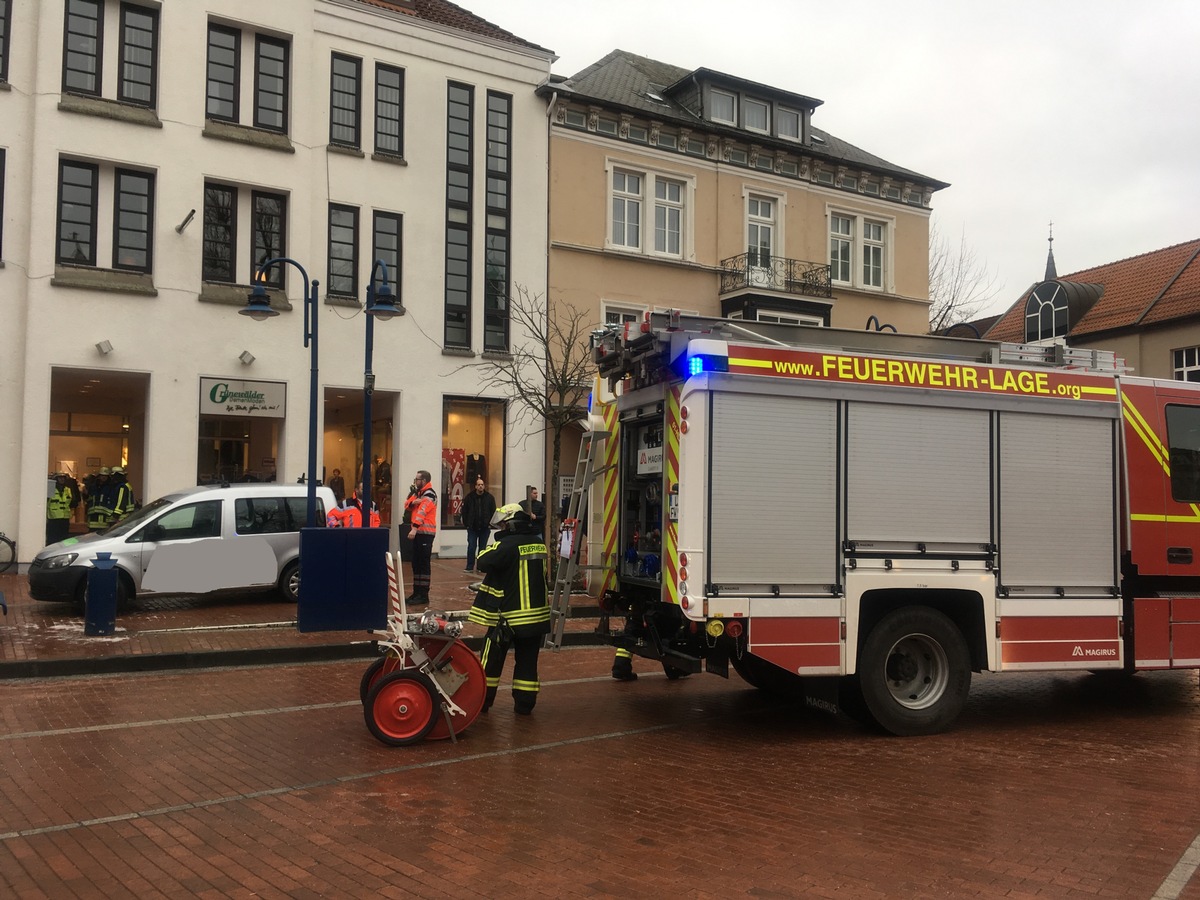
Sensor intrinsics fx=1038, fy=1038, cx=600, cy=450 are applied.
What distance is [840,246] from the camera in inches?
1184

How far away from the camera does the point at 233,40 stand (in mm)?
21453

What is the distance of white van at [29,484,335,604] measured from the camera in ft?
44.4

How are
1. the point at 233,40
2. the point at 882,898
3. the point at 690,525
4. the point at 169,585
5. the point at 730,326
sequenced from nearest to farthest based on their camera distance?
1. the point at 882,898
2. the point at 690,525
3. the point at 730,326
4. the point at 169,585
5. the point at 233,40

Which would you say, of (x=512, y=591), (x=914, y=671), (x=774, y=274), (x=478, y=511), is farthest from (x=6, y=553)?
(x=774, y=274)

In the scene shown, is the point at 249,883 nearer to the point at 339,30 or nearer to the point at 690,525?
the point at 690,525

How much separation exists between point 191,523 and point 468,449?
400 inches

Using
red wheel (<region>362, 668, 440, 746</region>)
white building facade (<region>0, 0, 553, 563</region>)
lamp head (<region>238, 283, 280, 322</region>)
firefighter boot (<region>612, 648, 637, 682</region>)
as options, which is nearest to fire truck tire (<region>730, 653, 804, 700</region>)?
firefighter boot (<region>612, 648, 637, 682</region>)

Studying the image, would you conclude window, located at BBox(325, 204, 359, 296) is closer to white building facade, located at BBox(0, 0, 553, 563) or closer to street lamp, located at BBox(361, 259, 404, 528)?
white building facade, located at BBox(0, 0, 553, 563)

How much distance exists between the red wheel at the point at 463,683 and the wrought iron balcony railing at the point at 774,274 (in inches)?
810

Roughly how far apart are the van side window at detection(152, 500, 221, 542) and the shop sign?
267 inches

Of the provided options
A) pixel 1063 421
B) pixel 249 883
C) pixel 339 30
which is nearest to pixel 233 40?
pixel 339 30

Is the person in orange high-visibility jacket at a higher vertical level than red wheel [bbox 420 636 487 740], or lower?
higher


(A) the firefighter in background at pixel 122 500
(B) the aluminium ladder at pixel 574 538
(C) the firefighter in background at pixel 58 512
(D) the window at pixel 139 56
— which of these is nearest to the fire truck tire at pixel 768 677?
(B) the aluminium ladder at pixel 574 538

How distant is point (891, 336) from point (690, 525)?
2.35 meters
